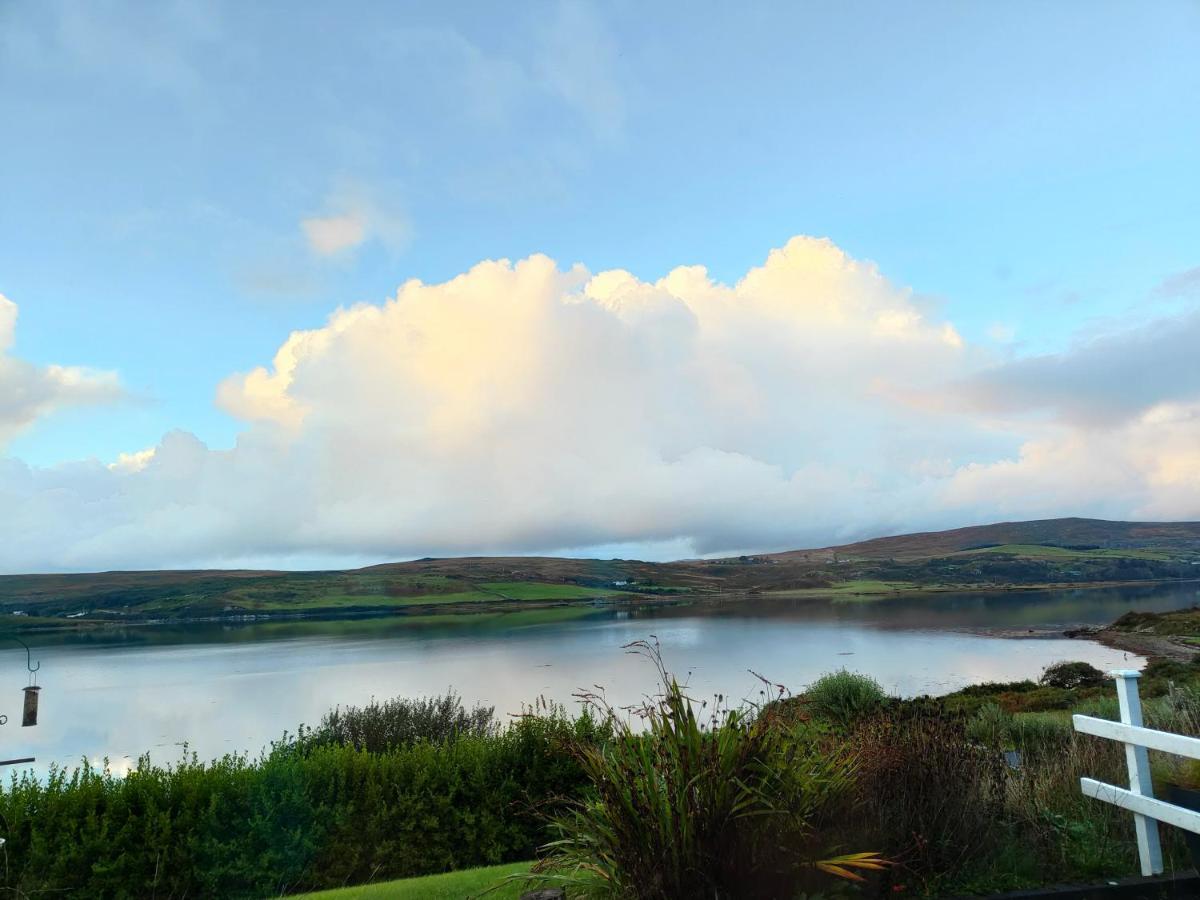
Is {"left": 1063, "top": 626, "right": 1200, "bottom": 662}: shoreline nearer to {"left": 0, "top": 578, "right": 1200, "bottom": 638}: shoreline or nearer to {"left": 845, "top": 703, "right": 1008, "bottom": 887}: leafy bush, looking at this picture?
{"left": 845, "top": 703, "right": 1008, "bottom": 887}: leafy bush

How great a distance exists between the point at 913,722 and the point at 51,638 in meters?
120

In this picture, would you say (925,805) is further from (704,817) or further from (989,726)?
(989,726)

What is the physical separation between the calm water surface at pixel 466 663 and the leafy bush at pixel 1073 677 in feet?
15.2

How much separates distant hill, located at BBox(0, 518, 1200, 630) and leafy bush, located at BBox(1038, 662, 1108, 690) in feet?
327

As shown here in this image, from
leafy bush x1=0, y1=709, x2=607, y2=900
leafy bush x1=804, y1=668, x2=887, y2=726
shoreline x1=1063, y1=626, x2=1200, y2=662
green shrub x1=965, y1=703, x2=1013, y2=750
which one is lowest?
shoreline x1=1063, y1=626, x2=1200, y2=662

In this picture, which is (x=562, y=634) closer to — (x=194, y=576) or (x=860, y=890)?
(x=860, y=890)

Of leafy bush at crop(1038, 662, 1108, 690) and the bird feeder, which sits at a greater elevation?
the bird feeder

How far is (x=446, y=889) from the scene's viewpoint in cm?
550

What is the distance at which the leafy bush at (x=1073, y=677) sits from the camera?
28766 mm

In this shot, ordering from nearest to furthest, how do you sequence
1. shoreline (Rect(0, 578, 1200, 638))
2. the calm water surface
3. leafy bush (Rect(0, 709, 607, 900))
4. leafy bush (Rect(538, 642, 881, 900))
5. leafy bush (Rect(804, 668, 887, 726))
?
1. leafy bush (Rect(538, 642, 881, 900))
2. leafy bush (Rect(0, 709, 607, 900))
3. leafy bush (Rect(804, 668, 887, 726))
4. the calm water surface
5. shoreline (Rect(0, 578, 1200, 638))

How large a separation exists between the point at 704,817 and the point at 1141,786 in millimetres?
3460

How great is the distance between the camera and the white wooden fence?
4.57 m

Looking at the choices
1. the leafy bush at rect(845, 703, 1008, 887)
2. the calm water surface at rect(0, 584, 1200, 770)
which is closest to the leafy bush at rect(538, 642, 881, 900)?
the leafy bush at rect(845, 703, 1008, 887)

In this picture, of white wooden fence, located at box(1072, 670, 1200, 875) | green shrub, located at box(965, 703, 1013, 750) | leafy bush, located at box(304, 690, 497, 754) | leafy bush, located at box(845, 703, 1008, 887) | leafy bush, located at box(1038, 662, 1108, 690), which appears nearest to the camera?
leafy bush, located at box(845, 703, 1008, 887)
